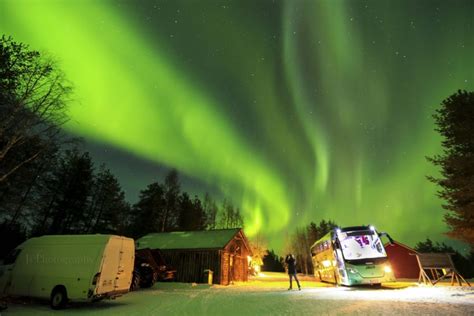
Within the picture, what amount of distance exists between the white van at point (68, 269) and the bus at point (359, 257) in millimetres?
12025

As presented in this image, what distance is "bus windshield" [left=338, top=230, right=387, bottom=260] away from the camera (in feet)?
49.7

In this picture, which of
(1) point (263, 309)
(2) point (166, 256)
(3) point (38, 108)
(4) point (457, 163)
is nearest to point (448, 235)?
(4) point (457, 163)

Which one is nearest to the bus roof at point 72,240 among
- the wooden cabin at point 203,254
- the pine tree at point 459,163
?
the wooden cabin at point 203,254

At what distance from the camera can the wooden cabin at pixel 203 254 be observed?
22734 millimetres

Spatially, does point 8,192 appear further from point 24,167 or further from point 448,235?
point 448,235

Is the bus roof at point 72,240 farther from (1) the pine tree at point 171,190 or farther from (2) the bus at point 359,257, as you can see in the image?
(1) the pine tree at point 171,190

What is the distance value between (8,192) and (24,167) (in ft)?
9.18

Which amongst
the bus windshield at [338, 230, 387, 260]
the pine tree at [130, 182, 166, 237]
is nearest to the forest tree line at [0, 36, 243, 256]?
the pine tree at [130, 182, 166, 237]

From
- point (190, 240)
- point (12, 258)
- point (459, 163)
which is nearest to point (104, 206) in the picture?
point (190, 240)

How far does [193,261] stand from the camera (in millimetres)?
23234

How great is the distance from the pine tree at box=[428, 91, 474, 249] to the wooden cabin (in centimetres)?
1904

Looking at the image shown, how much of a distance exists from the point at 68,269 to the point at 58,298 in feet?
3.41

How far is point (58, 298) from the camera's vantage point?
9.60 meters

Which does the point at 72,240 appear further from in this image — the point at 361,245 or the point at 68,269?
the point at 361,245
